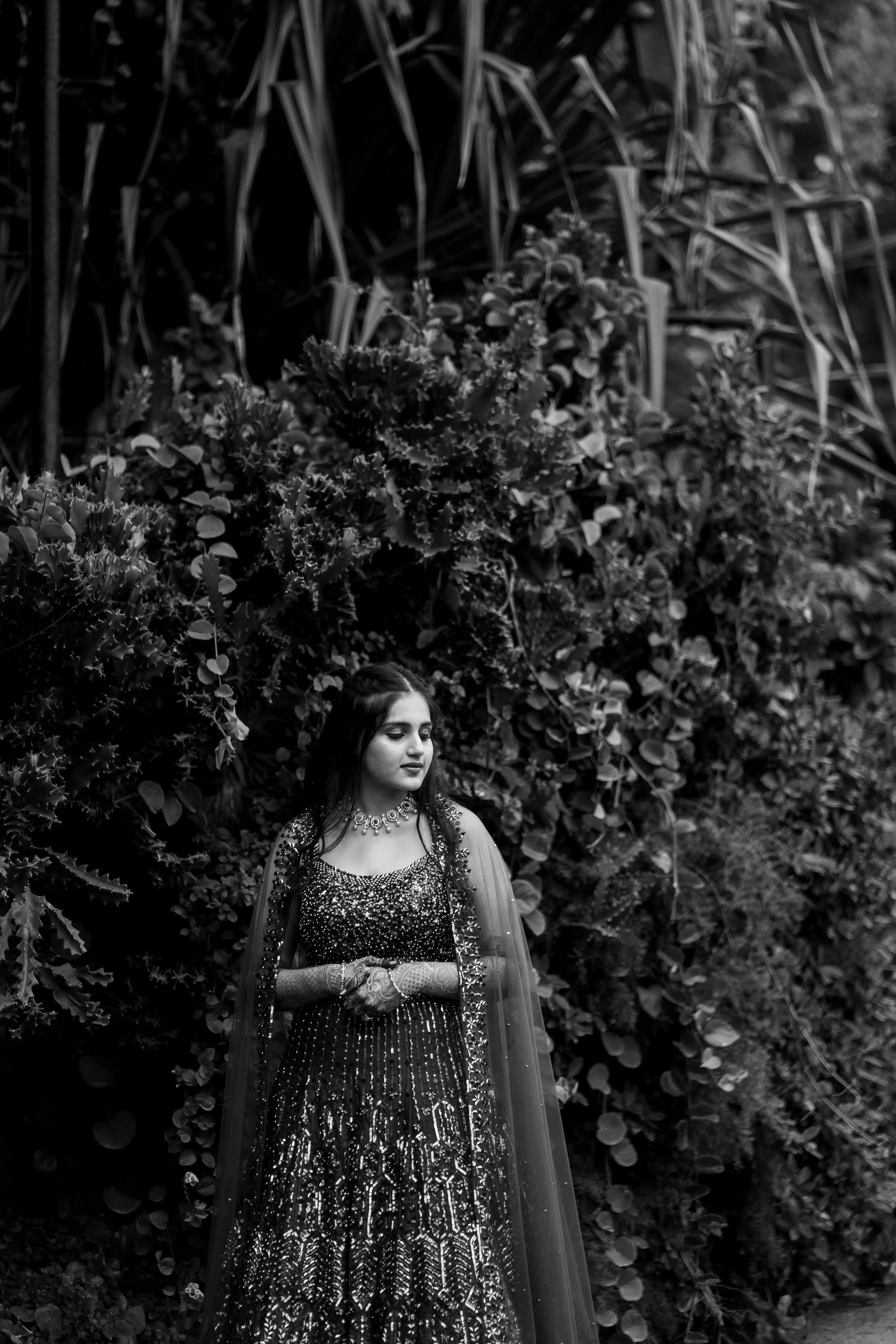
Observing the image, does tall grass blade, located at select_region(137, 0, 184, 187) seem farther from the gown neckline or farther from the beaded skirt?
the beaded skirt

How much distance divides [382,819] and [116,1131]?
107 centimetres

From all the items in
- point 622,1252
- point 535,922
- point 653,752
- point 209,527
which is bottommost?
point 622,1252

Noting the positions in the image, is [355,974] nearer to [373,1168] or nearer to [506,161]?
[373,1168]

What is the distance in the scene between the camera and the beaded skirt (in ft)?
8.07

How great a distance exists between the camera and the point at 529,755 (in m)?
3.68

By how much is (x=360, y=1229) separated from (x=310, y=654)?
4.26 ft

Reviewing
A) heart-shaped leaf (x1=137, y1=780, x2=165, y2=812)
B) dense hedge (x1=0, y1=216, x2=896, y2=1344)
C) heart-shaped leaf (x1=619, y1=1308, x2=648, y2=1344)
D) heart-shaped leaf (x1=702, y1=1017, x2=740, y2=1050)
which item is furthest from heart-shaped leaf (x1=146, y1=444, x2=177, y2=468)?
heart-shaped leaf (x1=619, y1=1308, x2=648, y2=1344)

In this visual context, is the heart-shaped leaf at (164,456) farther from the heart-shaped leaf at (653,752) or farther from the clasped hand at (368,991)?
the heart-shaped leaf at (653,752)

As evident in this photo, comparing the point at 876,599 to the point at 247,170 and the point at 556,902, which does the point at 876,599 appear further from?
the point at 247,170

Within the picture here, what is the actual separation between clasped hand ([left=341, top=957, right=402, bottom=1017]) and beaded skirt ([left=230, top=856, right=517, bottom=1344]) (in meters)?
0.06

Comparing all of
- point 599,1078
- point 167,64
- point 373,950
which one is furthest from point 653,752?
point 167,64

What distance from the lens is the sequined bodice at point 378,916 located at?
Result: 269 centimetres

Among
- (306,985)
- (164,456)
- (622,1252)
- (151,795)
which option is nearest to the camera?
(306,985)

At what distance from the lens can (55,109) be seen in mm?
3580
